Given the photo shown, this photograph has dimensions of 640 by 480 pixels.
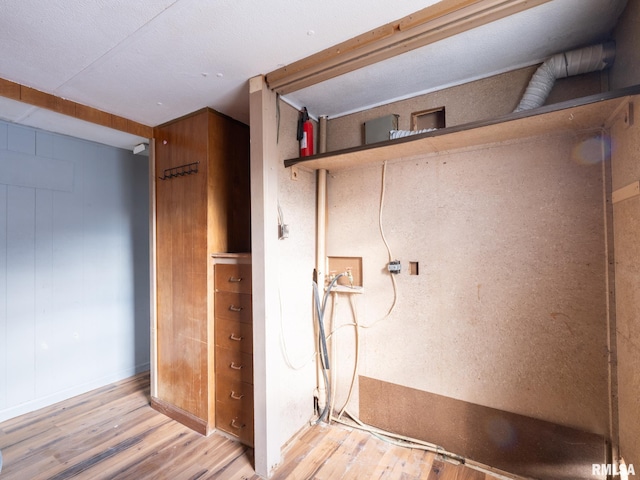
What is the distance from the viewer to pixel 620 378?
4.25ft

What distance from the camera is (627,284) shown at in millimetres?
1199

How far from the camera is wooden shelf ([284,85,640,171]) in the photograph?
3.84 ft

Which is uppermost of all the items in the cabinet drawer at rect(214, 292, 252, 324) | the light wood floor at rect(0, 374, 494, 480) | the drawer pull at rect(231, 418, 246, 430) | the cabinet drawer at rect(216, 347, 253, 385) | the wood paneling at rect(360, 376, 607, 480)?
the cabinet drawer at rect(214, 292, 252, 324)

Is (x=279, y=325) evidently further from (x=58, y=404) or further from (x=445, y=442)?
(x=58, y=404)

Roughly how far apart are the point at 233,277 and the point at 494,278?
5.24 feet

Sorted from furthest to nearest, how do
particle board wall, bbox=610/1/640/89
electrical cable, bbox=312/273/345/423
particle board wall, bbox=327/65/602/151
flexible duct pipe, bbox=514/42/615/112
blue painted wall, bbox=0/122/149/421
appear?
blue painted wall, bbox=0/122/149/421
electrical cable, bbox=312/273/345/423
particle board wall, bbox=327/65/602/151
flexible duct pipe, bbox=514/42/615/112
particle board wall, bbox=610/1/640/89

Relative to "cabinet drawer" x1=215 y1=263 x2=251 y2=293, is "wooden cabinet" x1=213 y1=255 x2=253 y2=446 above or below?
below

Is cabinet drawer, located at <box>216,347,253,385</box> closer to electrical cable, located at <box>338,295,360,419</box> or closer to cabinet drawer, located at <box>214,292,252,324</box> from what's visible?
cabinet drawer, located at <box>214,292,252,324</box>

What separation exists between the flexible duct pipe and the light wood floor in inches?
79.8

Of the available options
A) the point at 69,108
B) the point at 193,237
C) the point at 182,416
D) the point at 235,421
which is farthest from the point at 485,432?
the point at 69,108

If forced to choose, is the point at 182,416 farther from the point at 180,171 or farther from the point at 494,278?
the point at 494,278

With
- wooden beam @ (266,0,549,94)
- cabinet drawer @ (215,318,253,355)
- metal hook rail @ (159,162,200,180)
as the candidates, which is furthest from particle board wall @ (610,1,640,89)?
metal hook rail @ (159,162,200,180)

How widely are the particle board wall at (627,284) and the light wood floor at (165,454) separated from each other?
0.76m

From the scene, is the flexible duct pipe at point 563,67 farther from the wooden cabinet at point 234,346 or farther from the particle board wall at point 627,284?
the wooden cabinet at point 234,346
